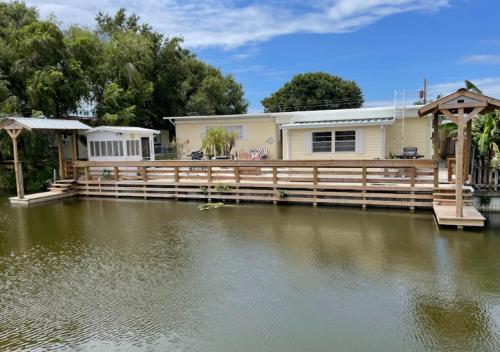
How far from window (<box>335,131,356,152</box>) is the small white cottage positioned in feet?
26.4

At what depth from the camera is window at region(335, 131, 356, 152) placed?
15.4m

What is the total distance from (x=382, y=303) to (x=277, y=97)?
133 ft

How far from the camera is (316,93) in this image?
4144 cm

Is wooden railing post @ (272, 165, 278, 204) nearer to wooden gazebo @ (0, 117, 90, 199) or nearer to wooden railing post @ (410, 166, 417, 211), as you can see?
wooden railing post @ (410, 166, 417, 211)

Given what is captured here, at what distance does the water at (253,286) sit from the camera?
4.07 metres

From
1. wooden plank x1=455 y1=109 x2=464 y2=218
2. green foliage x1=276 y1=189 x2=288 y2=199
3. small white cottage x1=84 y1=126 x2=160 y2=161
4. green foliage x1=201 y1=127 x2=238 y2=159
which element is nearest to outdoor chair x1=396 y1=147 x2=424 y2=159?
green foliage x1=276 y1=189 x2=288 y2=199

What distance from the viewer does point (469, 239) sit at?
717 centimetres

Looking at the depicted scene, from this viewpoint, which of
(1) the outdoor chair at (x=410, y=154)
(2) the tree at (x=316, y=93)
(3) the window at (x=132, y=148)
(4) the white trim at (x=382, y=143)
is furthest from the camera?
(2) the tree at (x=316, y=93)

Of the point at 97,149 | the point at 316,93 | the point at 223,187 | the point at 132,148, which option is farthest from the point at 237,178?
the point at 316,93

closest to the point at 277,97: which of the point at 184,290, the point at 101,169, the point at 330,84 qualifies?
the point at 330,84

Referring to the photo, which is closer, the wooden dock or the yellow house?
the wooden dock

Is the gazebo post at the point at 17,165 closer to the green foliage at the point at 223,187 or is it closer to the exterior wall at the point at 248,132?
the green foliage at the point at 223,187

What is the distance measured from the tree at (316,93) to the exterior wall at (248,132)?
23.5 metres

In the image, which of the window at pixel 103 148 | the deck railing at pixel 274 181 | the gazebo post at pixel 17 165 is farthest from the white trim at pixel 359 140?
the gazebo post at pixel 17 165
